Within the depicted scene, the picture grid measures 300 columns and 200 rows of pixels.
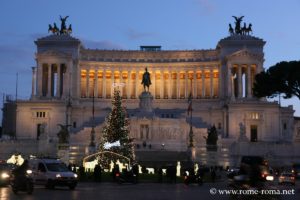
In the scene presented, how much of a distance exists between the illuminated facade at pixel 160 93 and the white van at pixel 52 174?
174 feet

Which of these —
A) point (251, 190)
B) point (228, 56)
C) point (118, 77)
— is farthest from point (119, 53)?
point (251, 190)

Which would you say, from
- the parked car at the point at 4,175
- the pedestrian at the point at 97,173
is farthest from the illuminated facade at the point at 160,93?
the parked car at the point at 4,175

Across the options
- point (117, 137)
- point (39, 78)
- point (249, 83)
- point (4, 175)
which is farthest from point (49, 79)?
point (4, 175)

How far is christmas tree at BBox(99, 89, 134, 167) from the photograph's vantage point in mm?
62994

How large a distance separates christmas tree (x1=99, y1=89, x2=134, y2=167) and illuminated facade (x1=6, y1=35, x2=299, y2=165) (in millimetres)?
30071

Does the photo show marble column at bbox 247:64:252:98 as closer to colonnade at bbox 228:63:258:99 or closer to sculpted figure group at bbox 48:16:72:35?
colonnade at bbox 228:63:258:99

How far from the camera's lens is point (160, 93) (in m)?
131

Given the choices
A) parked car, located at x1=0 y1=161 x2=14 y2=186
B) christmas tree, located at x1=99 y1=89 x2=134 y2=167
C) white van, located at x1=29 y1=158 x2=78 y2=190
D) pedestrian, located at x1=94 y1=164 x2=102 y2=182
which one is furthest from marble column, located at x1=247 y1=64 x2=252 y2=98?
white van, located at x1=29 y1=158 x2=78 y2=190

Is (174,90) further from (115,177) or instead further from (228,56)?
(115,177)

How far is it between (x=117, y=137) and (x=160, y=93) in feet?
220

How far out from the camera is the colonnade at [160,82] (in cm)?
12850

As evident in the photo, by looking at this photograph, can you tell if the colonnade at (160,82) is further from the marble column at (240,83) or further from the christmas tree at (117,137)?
the christmas tree at (117,137)

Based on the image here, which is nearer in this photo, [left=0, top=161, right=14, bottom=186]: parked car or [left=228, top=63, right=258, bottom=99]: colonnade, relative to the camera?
[left=0, top=161, right=14, bottom=186]: parked car

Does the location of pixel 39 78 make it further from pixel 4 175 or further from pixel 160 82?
pixel 4 175
